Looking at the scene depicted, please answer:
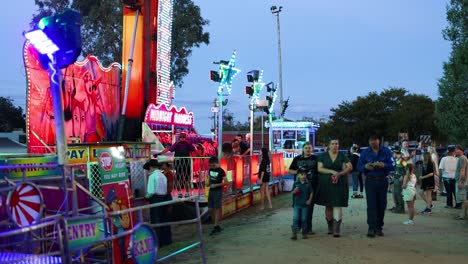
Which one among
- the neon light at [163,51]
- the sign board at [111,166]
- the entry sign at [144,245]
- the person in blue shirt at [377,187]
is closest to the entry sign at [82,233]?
the entry sign at [144,245]

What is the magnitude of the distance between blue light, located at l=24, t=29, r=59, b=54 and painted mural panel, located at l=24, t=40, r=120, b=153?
24.8 ft

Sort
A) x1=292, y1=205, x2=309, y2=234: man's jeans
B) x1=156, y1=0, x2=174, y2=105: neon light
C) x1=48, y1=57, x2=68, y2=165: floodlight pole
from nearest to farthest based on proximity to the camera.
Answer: x1=48, y1=57, x2=68, y2=165: floodlight pole
x1=292, y1=205, x2=309, y2=234: man's jeans
x1=156, y1=0, x2=174, y2=105: neon light

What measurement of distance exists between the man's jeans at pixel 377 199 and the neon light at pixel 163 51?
11106 mm

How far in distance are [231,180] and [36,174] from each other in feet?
22.5

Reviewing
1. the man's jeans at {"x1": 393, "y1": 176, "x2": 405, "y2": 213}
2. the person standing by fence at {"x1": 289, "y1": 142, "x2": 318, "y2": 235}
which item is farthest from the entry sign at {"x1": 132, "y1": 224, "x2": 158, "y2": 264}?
the man's jeans at {"x1": 393, "y1": 176, "x2": 405, "y2": 213}

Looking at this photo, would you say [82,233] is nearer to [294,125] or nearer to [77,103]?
[77,103]

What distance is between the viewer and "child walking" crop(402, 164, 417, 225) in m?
10.3

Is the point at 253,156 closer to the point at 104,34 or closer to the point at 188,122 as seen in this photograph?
the point at 188,122

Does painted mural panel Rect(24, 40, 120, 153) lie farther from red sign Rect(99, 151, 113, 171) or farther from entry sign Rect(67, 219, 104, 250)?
entry sign Rect(67, 219, 104, 250)

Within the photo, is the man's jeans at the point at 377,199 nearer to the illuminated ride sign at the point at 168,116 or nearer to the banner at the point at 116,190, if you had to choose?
the banner at the point at 116,190

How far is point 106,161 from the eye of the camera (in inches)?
274

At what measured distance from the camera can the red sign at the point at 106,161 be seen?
6.91 meters

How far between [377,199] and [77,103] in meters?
10.4

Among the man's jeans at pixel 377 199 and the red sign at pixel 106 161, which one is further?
the man's jeans at pixel 377 199
